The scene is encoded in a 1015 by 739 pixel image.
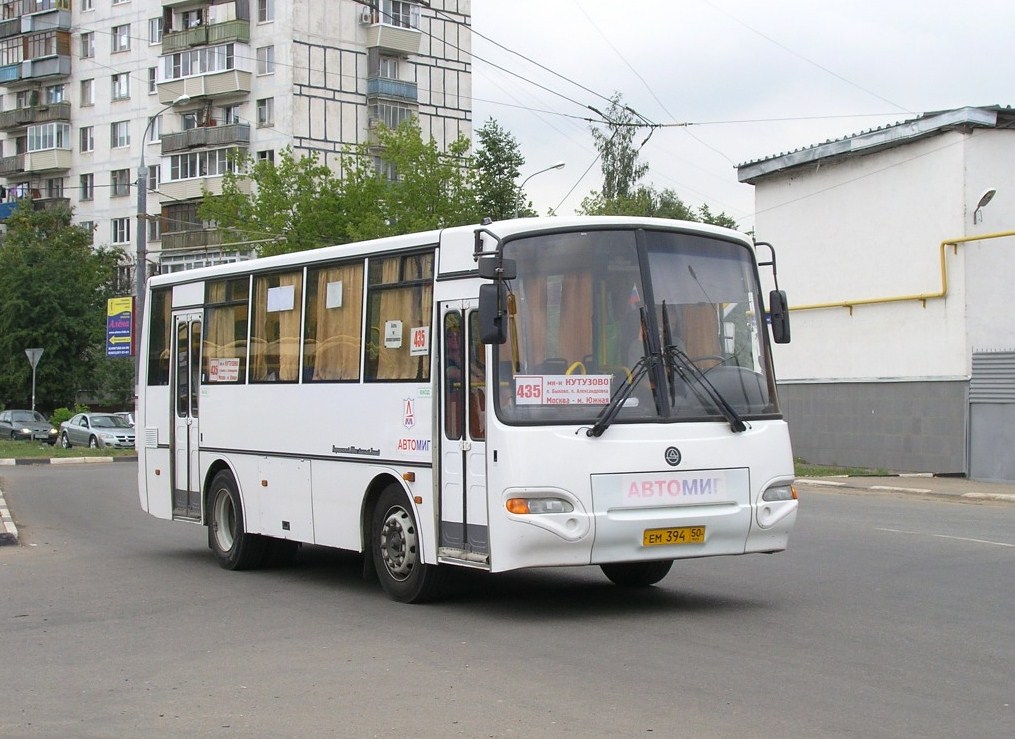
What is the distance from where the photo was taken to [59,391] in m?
67.9

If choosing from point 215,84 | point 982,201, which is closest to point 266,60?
point 215,84

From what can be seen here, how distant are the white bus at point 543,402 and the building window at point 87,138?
234ft

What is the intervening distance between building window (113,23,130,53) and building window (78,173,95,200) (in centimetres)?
737

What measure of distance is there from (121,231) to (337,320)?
69.9 m

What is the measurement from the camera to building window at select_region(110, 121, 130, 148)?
3061 inches

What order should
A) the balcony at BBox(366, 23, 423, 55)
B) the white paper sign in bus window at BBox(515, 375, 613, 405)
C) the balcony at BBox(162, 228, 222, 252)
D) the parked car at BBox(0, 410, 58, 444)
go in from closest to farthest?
1. the white paper sign in bus window at BBox(515, 375, 613, 405)
2. the parked car at BBox(0, 410, 58, 444)
3. the balcony at BBox(162, 228, 222, 252)
4. the balcony at BBox(366, 23, 423, 55)

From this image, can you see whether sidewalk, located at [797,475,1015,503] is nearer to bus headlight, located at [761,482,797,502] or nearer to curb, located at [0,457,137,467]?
bus headlight, located at [761,482,797,502]

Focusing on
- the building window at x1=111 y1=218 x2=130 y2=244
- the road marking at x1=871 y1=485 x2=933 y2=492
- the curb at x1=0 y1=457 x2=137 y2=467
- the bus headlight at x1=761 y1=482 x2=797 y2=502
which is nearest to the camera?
the bus headlight at x1=761 y1=482 x2=797 y2=502

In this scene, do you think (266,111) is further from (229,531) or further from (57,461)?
(229,531)

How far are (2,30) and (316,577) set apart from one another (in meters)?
78.8

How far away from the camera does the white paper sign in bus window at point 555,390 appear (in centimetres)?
1018

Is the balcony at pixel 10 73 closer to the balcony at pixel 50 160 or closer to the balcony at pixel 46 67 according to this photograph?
the balcony at pixel 46 67

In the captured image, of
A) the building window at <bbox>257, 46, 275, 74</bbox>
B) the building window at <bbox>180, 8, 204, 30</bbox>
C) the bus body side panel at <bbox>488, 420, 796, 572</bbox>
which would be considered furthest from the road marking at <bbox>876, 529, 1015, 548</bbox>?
the building window at <bbox>180, 8, 204, 30</bbox>

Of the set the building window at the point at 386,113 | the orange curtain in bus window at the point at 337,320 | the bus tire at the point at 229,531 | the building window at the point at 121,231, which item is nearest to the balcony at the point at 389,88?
the building window at the point at 386,113
